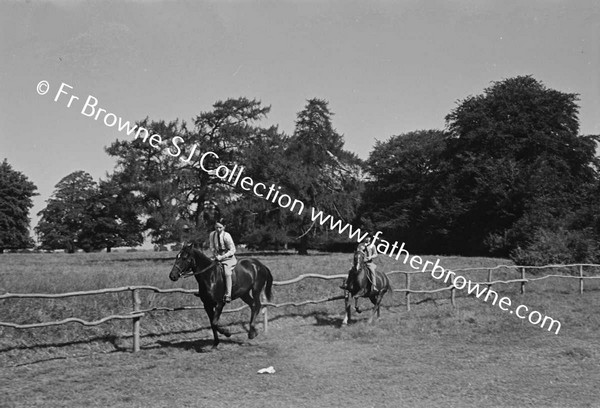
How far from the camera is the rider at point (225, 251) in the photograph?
42.1ft

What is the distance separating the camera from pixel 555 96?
49.2 meters

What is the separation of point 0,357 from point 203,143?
22340mm

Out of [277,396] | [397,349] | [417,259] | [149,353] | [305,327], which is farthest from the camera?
[417,259]

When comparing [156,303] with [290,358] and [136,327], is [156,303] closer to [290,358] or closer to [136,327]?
[136,327]

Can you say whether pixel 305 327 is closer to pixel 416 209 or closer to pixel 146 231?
pixel 146 231

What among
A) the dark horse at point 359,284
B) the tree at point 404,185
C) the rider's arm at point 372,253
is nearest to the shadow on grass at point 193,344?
the dark horse at point 359,284

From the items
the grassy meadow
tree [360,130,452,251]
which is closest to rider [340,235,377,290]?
the grassy meadow

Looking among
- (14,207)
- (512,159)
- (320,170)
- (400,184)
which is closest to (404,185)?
(400,184)

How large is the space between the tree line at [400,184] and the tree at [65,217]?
249 inches

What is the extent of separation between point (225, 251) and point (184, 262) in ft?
4.20

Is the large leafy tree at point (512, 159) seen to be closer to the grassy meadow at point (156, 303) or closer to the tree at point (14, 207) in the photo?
the grassy meadow at point (156, 303)

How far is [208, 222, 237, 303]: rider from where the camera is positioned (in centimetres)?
1283

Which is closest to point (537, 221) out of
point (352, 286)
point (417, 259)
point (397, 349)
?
point (417, 259)

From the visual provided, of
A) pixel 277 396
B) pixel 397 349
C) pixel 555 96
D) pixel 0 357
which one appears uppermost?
pixel 555 96
